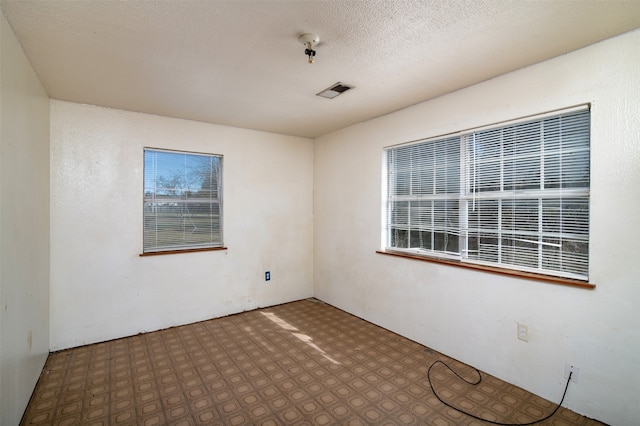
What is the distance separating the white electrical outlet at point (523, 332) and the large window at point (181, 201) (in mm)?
3283

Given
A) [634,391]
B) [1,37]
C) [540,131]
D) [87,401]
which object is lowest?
[87,401]

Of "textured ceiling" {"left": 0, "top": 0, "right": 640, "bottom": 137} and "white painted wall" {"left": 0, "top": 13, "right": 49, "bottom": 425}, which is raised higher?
"textured ceiling" {"left": 0, "top": 0, "right": 640, "bottom": 137}

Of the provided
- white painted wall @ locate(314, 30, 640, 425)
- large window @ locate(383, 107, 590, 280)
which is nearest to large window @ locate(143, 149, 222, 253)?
white painted wall @ locate(314, 30, 640, 425)

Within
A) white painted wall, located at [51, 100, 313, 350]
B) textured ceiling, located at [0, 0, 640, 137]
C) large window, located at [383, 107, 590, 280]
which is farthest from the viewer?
white painted wall, located at [51, 100, 313, 350]

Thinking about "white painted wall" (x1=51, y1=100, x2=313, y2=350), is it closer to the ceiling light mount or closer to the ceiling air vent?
the ceiling air vent

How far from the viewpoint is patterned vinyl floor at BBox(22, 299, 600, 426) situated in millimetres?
2102

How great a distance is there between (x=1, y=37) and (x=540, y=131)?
138 inches

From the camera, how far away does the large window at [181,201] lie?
358 centimetres

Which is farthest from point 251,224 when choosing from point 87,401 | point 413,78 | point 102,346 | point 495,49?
point 495,49

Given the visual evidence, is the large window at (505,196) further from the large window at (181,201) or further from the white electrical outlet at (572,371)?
the large window at (181,201)

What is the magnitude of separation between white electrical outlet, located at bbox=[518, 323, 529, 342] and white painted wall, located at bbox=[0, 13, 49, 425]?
10.9 feet

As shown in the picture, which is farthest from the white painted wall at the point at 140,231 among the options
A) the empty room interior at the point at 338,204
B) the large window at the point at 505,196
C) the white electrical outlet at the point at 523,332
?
the white electrical outlet at the point at 523,332

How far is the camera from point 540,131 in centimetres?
239

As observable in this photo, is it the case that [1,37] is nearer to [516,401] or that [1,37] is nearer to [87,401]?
[87,401]
